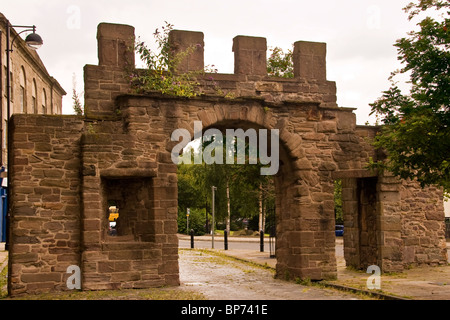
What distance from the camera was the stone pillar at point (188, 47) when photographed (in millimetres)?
12297

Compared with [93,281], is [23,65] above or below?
above

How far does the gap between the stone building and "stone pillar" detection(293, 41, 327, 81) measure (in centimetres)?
1776

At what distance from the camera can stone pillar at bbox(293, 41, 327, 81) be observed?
43.3ft

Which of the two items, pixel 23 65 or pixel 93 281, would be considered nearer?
pixel 93 281

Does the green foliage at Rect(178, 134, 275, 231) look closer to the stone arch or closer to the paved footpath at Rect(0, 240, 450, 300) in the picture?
the paved footpath at Rect(0, 240, 450, 300)

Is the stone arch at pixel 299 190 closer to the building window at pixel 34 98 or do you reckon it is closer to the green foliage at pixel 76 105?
the green foliage at pixel 76 105

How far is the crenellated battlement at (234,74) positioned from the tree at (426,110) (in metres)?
2.84

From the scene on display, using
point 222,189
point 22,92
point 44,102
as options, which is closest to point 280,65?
point 22,92

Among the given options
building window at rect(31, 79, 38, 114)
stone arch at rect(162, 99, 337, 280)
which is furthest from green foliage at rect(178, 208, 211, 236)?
stone arch at rect(162, 99, 337, 280)

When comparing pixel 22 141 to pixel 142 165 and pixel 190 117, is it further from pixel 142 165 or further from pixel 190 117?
pixel 190 117

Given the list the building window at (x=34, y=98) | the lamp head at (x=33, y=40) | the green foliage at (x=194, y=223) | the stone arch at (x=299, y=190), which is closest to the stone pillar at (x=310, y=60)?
the stone arch at (x=299, y=190)

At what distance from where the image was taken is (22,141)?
1123cm

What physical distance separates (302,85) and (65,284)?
6376 millimetres
